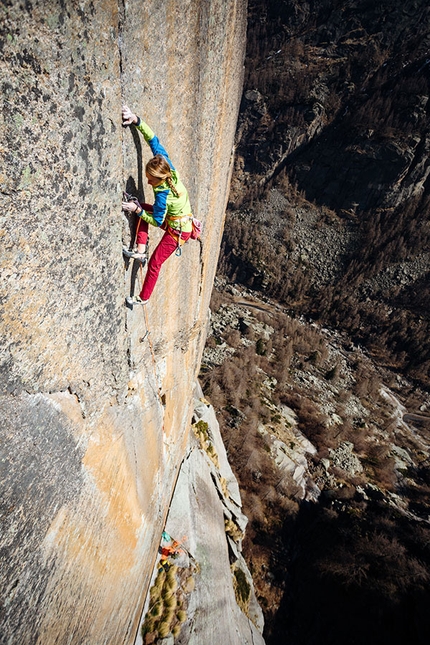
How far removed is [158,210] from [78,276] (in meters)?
1.03

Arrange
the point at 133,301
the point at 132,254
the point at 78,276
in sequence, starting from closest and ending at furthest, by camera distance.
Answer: the point at 78,276 < the point at 132,254 < the point at 133,301

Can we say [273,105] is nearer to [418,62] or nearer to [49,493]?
[418,62]

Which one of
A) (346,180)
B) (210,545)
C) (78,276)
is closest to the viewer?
(78,276)

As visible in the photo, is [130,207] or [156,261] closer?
[130,207]

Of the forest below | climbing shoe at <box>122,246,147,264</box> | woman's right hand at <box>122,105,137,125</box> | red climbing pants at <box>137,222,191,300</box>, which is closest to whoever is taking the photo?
woman's right hand at <box>122,105,137,125</box>

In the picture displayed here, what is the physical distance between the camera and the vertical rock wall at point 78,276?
4.91 feet

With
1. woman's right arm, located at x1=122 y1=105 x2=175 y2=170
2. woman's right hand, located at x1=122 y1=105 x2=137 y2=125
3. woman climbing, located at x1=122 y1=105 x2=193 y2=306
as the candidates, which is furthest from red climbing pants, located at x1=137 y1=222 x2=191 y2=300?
woman's right hand, located at x1=122 y1=105 x2=137 y2=125

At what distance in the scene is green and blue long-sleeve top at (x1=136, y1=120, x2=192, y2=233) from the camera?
93.7 inches

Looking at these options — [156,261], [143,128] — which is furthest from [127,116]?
[156,261]

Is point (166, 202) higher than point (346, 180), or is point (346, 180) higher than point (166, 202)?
point (346, 180)

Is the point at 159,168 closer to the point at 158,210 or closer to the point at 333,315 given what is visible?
the point at 158,210

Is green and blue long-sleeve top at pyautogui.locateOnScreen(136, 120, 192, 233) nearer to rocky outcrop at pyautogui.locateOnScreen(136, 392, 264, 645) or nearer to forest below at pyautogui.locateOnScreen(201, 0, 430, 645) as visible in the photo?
rocky outcrop at pyautogui.locateOnScreen(136, 392, 264, 645)

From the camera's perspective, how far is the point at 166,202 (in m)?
2.82

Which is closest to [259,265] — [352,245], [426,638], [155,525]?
[352,245]
